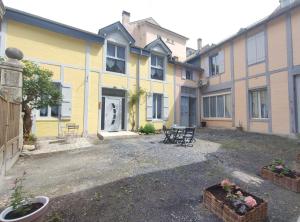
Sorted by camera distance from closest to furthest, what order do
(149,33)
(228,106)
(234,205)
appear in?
(234,205) < (228,106) < (149,33)

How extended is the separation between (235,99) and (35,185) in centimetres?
1210

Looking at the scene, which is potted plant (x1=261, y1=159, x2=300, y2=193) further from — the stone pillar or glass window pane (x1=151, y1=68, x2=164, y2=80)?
glass window pane (x1=151, y1=68, x2=164, y2=80)

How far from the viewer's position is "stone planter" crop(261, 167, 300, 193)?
359cm

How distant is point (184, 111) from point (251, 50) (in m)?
6.06

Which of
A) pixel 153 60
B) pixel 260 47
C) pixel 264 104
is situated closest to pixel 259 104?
pixel 264 104

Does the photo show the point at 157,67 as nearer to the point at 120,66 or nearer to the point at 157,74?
the point at 157,74

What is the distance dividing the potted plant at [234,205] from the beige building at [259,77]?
8614mm

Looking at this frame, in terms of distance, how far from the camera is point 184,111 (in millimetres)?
14273

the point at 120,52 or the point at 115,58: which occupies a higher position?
the point at 120,52

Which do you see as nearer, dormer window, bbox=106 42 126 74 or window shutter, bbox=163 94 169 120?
dormer window, bbox=106 42 126 74

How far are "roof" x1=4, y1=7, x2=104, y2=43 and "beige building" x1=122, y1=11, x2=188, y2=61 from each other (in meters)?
9.16

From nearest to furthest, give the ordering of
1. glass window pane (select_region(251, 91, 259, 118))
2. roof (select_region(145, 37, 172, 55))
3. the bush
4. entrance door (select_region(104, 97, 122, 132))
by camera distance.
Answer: entrance door (select_region(104, 97, 122, 132)) < the bush < glass window pane (select_region(251, 91, 259, 118)) < roof (select_region(145, 37, 172, 55))

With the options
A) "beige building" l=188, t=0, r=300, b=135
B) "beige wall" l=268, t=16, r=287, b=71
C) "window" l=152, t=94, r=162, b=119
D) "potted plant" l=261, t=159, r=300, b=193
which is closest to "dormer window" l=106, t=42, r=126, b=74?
"window" l=152, t=94, r=162, b=119

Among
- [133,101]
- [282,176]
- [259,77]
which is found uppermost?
[259,77]
